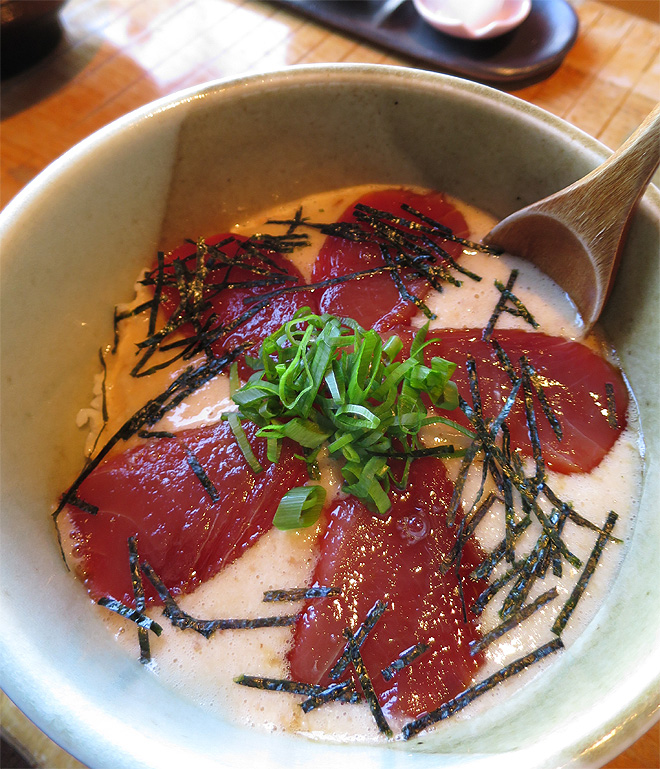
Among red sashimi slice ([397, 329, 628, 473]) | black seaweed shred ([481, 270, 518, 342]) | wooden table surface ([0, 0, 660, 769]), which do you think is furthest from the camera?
wooden table surface ([0, 0, 660, 769])

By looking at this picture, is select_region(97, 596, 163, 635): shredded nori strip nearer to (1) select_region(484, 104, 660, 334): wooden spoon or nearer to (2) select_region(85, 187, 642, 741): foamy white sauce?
→ (2) select_region(85, 187, 642, 741): foamy white sauce

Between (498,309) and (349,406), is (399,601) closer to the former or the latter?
(349,406)

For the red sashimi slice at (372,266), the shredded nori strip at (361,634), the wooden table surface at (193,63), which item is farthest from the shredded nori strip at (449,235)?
the shredded nori strip at (361,634)

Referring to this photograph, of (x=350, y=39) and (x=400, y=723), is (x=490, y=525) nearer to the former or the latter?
(x=400, y=723)

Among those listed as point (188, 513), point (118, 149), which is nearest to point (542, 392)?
point (188, 513)

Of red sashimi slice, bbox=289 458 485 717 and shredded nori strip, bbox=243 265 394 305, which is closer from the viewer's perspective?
red sashimi slice, bbox=289 458 485 717

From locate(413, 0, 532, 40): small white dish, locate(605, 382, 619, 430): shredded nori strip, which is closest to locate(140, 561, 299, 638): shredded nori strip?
locate(605, 382, 619, 430): shredded nori strip

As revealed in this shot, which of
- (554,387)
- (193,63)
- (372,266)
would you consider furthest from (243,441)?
(193,63)
